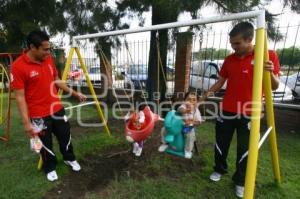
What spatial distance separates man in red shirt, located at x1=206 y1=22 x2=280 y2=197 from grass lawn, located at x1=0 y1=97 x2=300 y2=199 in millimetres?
371

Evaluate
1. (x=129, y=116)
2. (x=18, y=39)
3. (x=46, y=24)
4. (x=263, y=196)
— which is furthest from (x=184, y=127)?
(x=18, y=39)

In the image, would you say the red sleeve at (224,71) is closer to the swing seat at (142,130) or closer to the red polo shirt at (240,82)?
the red polo shirt at (240,82)

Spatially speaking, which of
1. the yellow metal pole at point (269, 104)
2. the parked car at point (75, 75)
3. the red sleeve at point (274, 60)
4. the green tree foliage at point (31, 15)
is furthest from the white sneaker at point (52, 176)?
the parked car at point (75, 75)

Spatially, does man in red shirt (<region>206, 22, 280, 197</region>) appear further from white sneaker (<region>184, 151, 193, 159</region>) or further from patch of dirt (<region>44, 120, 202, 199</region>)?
patch of dirt (<region>44, 120, 202, 199</region>)

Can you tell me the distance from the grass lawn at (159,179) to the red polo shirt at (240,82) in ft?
2.96

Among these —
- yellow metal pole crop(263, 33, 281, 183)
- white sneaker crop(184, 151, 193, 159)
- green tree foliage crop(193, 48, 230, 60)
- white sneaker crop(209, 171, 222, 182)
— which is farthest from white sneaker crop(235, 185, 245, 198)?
green tree foliage crop(193, 48, 230, 60)

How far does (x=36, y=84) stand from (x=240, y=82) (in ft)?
6.54

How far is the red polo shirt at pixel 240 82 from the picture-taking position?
2.39 m

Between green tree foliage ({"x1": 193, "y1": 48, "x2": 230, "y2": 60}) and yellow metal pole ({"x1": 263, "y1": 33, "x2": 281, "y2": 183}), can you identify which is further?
green tree foliage ({"x1": 193, "y1": 48, "x2": 230, "y2": 60})

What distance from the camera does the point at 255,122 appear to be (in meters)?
1.85

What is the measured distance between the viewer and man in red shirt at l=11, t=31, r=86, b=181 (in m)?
2.59

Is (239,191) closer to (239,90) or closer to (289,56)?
(239,90)

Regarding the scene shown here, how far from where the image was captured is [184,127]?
2.82 m

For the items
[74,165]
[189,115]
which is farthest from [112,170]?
[189,115]
